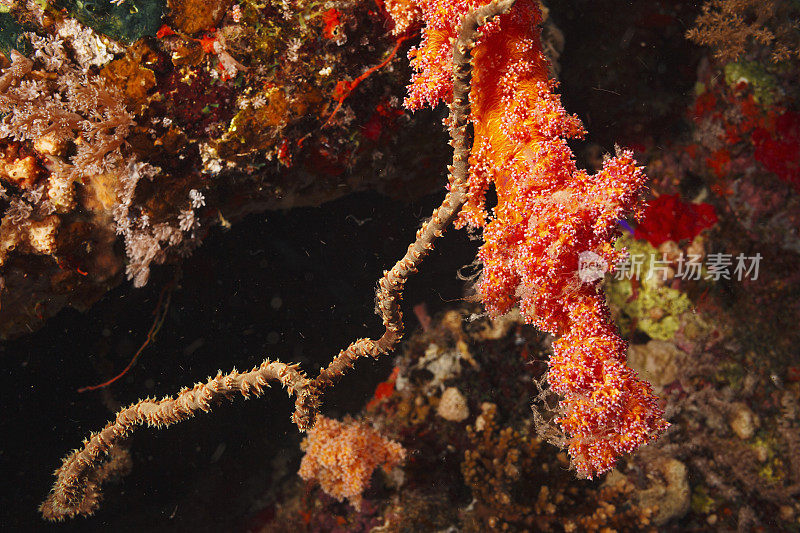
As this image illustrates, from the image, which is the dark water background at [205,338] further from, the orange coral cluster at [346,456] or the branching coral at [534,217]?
the branching coral at [534,217]

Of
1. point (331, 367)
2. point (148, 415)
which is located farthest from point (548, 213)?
point (148, 415)

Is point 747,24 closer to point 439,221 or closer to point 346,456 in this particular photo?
point 439,221

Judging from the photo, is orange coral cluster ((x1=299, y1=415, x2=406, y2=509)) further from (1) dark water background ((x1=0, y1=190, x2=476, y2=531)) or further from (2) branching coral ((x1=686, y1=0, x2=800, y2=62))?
(2) branching coral ((x1=686, y1=0, x2=800, y2=62))

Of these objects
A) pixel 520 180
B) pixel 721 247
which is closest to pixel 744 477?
pixel 721 247

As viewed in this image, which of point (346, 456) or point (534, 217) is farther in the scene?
point (346, 456)

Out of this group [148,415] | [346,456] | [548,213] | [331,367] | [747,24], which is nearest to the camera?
[548,213]

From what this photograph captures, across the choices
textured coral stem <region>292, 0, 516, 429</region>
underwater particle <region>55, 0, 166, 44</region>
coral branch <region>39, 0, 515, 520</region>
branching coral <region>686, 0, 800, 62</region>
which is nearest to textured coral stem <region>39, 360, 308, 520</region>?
coral branch <region>39, 0, 515, 520</region>

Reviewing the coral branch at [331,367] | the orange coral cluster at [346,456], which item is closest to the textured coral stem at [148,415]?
the coral branch at [331,367]

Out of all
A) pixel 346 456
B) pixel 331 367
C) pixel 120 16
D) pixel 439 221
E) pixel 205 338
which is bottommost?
pixel 346 456
